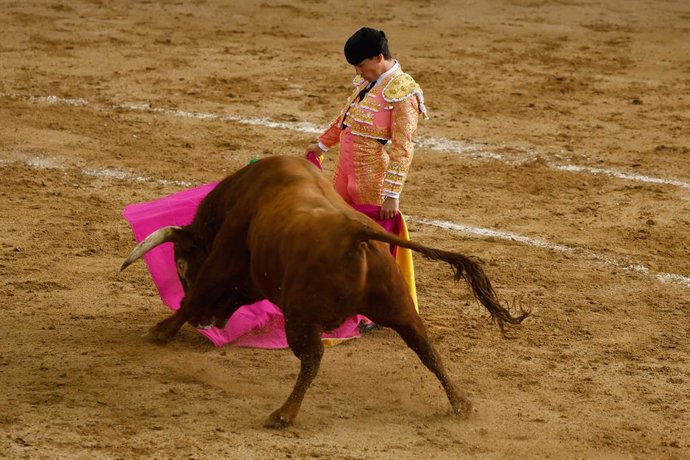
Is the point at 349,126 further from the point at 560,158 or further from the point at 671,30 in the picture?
the point at 671,30

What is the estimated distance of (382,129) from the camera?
19.5 feet

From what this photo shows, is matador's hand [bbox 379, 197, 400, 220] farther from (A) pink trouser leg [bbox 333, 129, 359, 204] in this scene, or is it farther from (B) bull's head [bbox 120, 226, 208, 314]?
(B) bull's head [bbox 120, 226, 208, 314]

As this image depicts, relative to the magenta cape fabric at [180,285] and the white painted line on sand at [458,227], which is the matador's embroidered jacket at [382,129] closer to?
the magenta cape fabric at [180,285]

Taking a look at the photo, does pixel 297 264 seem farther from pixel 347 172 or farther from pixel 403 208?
pixel 403 208

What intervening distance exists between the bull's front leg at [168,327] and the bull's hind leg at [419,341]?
3.35ft

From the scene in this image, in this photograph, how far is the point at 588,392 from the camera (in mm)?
5645

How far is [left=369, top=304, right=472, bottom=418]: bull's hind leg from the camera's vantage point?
5.09 m

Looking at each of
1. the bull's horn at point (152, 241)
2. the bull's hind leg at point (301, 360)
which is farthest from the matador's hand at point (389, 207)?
the bull's hind leg at point (301, 360)

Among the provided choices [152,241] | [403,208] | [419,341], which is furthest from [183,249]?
[403,208]

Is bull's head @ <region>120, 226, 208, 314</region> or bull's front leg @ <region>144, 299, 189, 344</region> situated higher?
bull's head @ <region>120, 226, 208, 314</region>

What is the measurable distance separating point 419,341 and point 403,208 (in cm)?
294

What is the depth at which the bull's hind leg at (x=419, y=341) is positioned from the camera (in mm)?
5094

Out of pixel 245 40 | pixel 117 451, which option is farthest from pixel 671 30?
pixel 117 451

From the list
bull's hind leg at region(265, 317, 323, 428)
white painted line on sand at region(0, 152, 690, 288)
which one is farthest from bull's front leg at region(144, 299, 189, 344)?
white painted line on sand at region(0, 152, 690, 288)
